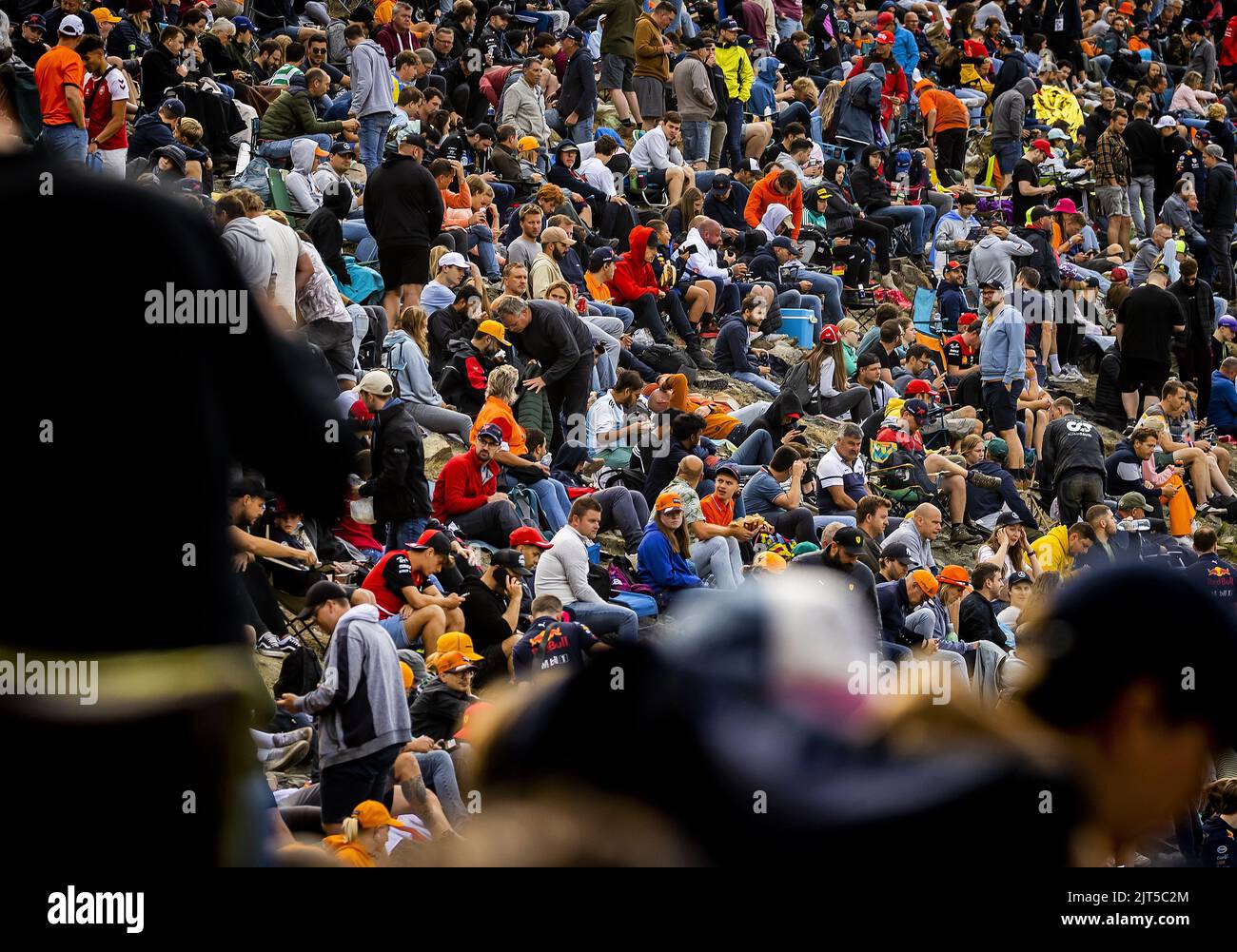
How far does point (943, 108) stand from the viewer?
2403 cm

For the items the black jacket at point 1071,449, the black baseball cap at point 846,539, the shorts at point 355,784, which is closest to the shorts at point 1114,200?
the black jacket at point 1071,449

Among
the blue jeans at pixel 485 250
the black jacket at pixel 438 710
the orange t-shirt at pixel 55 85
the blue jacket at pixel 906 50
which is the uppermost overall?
the blue jacket at pixel 906 50

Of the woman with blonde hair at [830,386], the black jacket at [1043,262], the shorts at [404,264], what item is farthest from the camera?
the black jacket at [1043,262]

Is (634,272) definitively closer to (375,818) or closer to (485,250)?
(485,250)

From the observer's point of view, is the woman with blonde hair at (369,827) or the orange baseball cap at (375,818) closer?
the woman with blonde hair at (369,827)

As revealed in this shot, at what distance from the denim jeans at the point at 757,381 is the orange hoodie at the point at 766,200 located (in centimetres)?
321

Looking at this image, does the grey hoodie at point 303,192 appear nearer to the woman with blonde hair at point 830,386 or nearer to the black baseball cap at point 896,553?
the woman with blonde hair at point 830,386

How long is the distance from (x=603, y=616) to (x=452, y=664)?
1.71 m

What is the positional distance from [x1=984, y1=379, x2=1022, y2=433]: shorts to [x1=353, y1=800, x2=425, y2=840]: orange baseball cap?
10792 mm

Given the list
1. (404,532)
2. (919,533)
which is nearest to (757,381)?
(919,533)

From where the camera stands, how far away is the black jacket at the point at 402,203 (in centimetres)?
1330

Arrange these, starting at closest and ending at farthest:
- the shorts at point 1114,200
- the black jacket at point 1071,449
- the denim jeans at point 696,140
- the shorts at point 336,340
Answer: the shorts at point 336,340, the black jacket at point 1071,449, the denim jeans at point 696,140, the shorts at point 1114,200

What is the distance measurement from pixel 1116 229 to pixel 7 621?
2326cm
